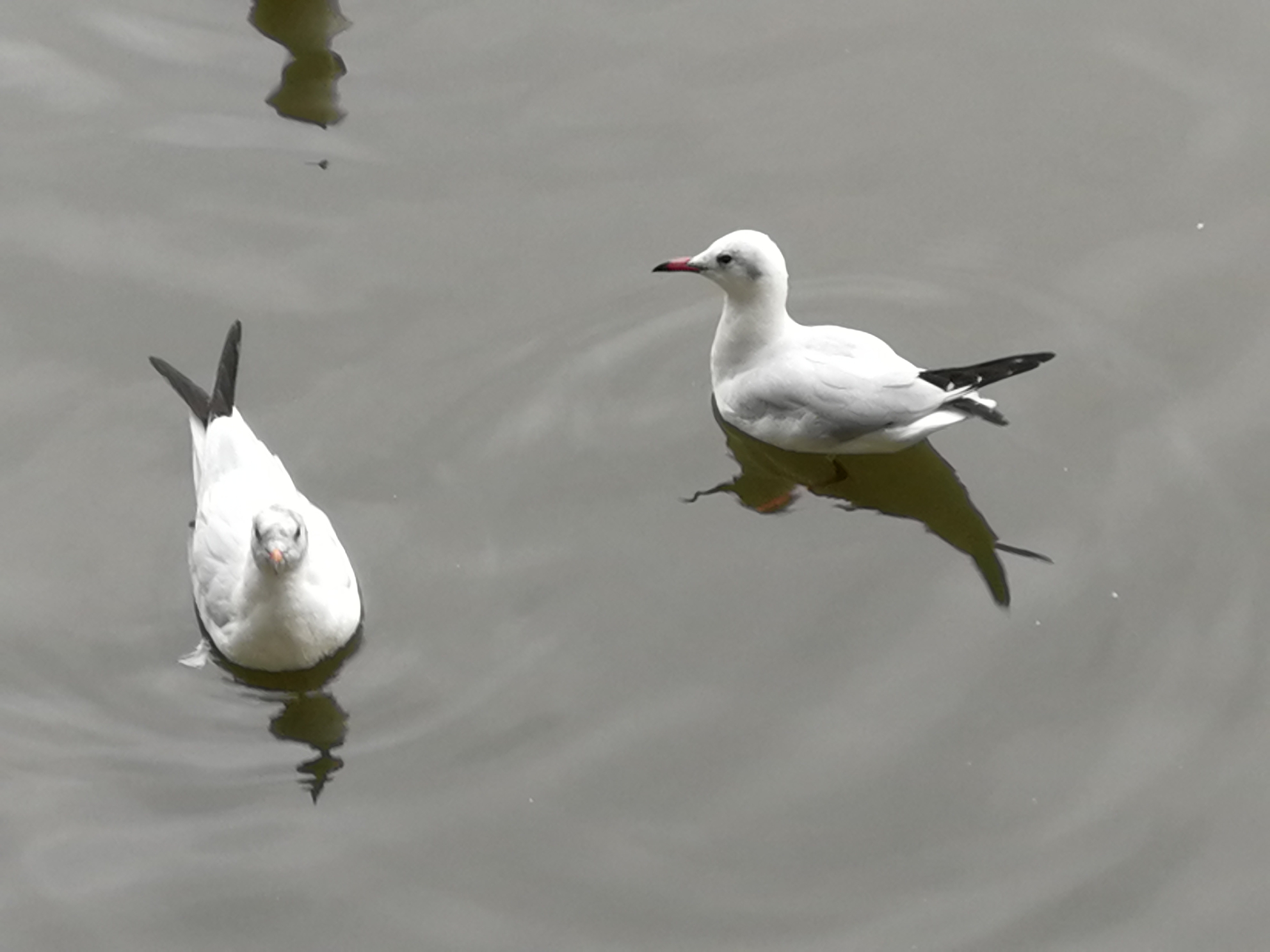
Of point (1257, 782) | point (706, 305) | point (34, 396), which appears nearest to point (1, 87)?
point (34, 396)

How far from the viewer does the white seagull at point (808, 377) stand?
6273mm

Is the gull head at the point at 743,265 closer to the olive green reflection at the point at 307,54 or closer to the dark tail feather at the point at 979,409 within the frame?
the dark tail feather at the point at 979,409

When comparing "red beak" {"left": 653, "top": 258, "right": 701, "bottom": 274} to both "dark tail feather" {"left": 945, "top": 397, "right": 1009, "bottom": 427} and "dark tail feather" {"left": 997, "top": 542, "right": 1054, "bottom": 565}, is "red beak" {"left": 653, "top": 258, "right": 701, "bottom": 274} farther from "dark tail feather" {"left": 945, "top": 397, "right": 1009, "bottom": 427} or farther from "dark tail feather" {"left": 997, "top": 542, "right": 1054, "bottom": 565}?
"dark tail feather" {"left": 997, "top": 542, "right": 1054, "bottom": 565}

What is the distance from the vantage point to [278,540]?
5520 mm

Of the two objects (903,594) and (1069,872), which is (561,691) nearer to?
(903,594)

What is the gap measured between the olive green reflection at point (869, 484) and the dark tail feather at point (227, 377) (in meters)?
1.77

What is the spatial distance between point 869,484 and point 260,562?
241 cm

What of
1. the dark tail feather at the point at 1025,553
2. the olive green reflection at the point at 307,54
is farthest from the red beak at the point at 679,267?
the olive green reflection at the point at 307,54

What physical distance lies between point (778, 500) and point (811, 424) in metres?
0.36

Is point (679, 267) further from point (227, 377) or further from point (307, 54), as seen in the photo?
point (307, 54)

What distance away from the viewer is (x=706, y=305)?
23.6 ft

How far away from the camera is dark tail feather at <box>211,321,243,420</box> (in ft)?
20.6

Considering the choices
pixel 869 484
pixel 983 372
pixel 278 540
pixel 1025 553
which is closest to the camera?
pixel 278 540

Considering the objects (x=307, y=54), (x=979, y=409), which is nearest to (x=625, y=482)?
(x=979, y=409)
